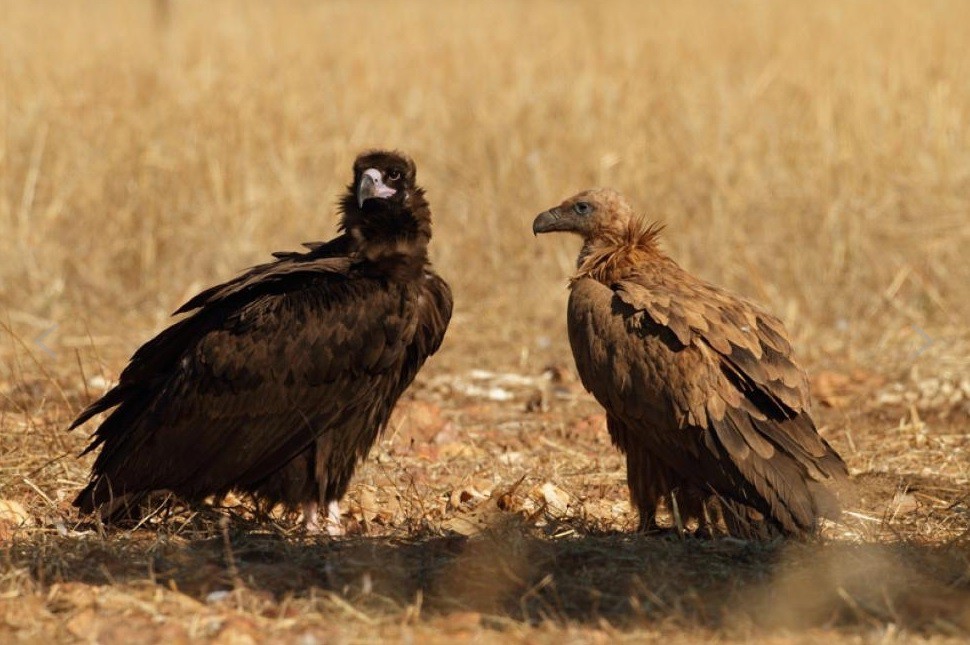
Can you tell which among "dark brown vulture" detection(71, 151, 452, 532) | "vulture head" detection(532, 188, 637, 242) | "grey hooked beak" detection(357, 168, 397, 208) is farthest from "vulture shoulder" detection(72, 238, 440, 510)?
"vulture head" detection(532, 188, 637, 242)

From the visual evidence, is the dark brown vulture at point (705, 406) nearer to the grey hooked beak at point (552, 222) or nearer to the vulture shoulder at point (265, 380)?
the grey hooked beak at point (552, 222)

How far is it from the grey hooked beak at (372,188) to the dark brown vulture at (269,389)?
0.38 meters

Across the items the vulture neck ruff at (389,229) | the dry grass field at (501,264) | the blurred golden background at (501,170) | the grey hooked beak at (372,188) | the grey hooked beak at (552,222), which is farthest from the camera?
the blurred golden background at (501,170)

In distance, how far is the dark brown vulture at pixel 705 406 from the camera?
491 centimetres

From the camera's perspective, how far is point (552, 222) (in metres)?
6.21

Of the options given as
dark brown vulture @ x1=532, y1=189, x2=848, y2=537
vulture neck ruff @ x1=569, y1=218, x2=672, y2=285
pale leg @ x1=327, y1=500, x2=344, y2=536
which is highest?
vulture neck ruff @ x1=569, y1=218, x2=672, y2=285

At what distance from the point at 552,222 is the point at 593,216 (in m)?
0.24

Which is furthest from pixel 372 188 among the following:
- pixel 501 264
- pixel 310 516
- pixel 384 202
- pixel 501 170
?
pixel 501 170

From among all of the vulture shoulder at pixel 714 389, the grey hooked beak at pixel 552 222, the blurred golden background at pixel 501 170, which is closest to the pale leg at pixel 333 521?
the vulture shoulder at pixel 714 389

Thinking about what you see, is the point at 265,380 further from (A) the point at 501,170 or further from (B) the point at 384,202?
(A) the point at 501,170

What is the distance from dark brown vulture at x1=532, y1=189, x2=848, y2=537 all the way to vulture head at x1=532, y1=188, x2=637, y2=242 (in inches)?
21.7

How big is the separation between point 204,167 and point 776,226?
14.0ft

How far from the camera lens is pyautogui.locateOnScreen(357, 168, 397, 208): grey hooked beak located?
5672mm

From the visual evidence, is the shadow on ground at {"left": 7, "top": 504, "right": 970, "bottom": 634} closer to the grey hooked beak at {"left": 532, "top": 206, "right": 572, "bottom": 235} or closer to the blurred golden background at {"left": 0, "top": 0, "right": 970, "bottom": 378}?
the grey hooked beak at {"left": 532, "top": 206, "right": 572, "bottom": 235}
